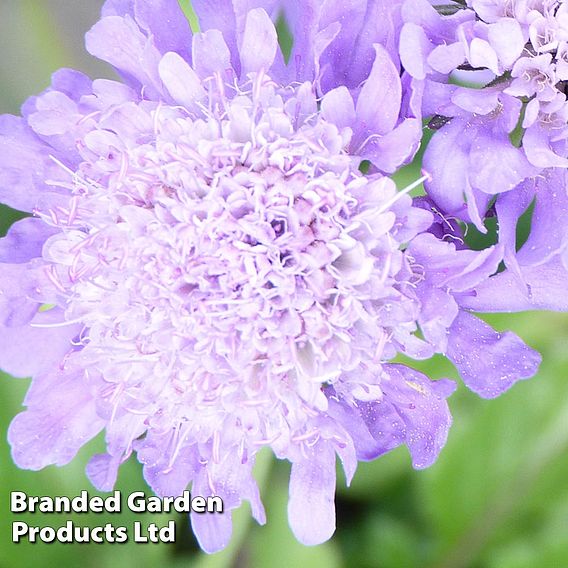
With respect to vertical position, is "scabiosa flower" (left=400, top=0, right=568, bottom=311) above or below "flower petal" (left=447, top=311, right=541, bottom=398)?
above

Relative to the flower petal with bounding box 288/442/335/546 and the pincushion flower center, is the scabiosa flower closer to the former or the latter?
the pincushion flower center

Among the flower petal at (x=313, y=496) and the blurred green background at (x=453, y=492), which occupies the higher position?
the flower petal at (x=313, y=496)

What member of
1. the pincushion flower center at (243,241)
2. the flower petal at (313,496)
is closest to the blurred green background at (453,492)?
the flower petal at (313,496)

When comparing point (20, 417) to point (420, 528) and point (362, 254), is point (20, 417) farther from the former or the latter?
point (420, 528)

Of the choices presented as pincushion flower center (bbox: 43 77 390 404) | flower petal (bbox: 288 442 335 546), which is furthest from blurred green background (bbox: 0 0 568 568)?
pincushion flower center (bbox: 43 77 390 404)

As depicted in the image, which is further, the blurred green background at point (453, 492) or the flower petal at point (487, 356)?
the blurred green background at point (453, 492)

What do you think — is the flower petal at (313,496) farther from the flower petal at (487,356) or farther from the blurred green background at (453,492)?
the blurred green background at (453,492)

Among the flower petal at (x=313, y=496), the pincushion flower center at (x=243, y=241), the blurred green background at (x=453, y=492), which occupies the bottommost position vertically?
the blurred green background at (x=453, y=492)

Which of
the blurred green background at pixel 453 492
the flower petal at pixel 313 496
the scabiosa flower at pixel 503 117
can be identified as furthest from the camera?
the blurred green background at pixel 453 492

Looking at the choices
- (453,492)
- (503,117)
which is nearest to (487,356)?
(503,117)
